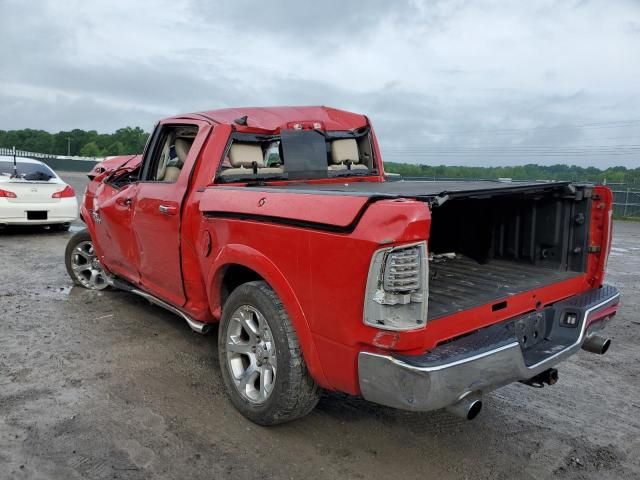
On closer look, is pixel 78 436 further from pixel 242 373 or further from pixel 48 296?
pixel 48 296

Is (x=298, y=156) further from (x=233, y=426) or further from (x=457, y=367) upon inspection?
(x=457, y=367)

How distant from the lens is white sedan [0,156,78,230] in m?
10.5

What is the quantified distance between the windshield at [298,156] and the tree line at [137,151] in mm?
14976

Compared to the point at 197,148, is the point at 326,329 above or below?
below

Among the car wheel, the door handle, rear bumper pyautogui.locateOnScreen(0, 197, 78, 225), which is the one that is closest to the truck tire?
the door handle

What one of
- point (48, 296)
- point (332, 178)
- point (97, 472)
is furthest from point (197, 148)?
point (48, 296)

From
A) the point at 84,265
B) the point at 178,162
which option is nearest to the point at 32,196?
the point at 84,265

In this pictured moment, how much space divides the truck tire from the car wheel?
352cm

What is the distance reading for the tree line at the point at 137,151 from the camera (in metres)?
23.1

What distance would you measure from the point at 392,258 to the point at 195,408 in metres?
1.90

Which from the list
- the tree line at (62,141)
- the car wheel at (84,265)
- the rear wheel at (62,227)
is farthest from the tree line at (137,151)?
the car wheel at (84,265)

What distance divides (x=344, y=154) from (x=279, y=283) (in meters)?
2.37

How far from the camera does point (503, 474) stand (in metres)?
2.98

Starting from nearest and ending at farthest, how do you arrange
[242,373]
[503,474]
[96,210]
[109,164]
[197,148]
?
[503,474]
[242,373]
[197,148]
[96,210]
[109,164]
